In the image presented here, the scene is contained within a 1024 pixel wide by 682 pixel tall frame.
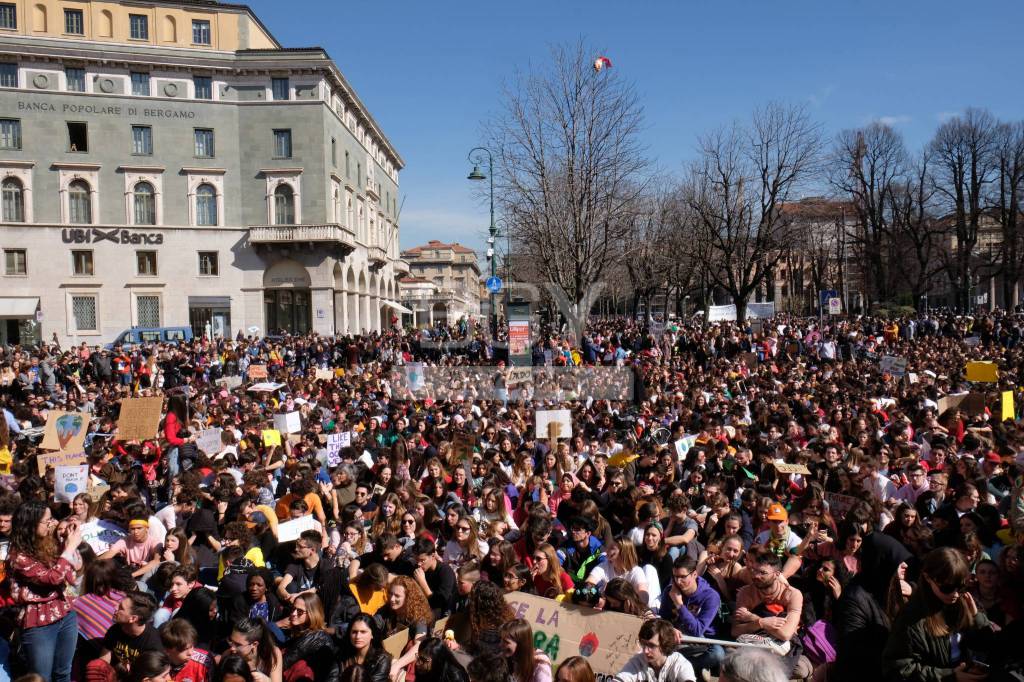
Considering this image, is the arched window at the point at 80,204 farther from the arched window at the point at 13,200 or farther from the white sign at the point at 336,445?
the white sign at the point at 336,445

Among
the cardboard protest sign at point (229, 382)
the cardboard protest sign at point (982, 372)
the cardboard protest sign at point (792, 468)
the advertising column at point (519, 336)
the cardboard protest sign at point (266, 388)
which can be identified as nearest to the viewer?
the cardboard protest sign at point (792, 468)

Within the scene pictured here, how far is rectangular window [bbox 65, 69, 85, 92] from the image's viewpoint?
143ft

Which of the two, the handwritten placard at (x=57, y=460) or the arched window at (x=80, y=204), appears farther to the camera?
the arched window at (x=80, y=204)

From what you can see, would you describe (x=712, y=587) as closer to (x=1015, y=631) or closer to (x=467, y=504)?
(x=1015, y=631)

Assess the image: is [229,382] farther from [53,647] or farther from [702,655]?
[702,655]

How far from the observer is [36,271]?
4378cm

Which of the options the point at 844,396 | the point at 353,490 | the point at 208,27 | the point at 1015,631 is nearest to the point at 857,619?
the point at 1015,631

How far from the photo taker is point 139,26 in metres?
44.7

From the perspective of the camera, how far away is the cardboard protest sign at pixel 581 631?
5.02 metres

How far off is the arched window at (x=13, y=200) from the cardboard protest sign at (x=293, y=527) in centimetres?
4501

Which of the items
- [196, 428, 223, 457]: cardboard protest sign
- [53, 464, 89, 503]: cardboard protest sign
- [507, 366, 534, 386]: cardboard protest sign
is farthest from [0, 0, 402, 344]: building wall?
[53, 464, 89, 503]: cardboard protest sign

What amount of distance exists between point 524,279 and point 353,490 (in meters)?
57.9

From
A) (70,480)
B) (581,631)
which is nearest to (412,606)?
(581,631)

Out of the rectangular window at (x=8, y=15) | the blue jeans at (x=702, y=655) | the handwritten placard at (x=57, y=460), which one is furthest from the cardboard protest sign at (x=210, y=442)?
the rectangular window at (x=8, y=15)
